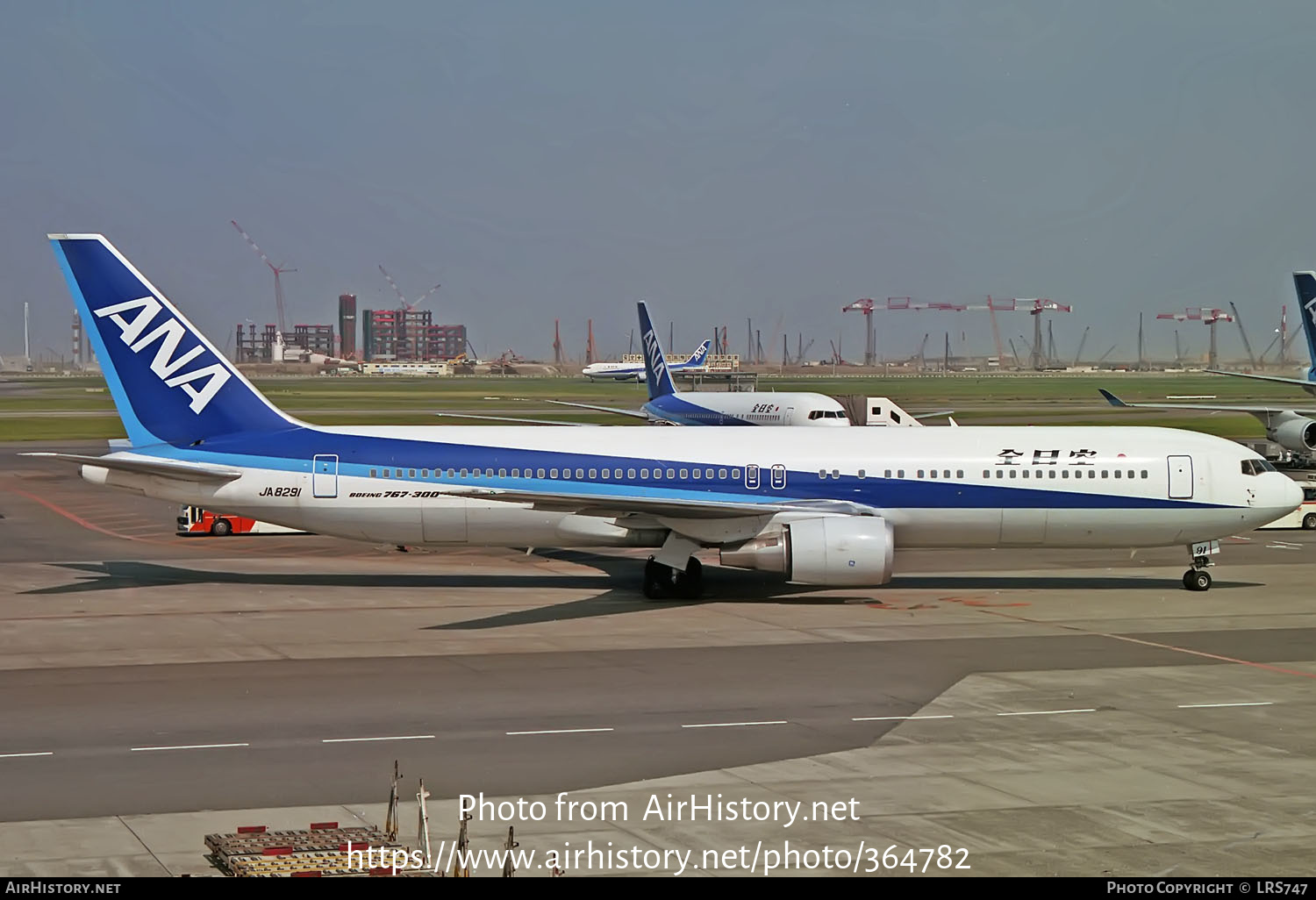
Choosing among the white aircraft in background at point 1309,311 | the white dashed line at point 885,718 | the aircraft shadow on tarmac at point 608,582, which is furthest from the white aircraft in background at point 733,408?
the white dashed line at point 885,718

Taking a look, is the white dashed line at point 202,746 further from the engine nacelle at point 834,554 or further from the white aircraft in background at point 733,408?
the white aircraft in background at point 733,408

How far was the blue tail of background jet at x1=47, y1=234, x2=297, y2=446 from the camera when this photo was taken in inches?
1368

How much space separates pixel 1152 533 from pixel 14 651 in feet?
83.9

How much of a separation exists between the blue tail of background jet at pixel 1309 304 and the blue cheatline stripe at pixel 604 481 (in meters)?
33.5

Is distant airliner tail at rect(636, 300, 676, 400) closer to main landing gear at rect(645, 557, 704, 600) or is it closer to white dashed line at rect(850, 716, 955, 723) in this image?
main landing gear at rect(645, 557, 704, 600)

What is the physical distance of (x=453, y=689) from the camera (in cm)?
2436

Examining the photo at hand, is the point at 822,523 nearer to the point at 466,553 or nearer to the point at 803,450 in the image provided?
the point at 803,450

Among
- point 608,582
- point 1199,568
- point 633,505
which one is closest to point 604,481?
point 633,505

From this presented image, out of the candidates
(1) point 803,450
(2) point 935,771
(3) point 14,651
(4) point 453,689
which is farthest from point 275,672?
(1) point 803,450

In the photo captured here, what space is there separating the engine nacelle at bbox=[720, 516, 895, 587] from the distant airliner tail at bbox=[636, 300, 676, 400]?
60.7 meters

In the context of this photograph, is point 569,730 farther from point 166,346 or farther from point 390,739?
point 166,346

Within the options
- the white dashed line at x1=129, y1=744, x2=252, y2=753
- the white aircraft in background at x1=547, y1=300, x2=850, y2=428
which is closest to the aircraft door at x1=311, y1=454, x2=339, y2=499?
the white dashed line at x1=129, y1=744, x2=252, y2=753

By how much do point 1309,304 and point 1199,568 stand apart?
112 feet

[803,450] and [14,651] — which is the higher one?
[803,450]
